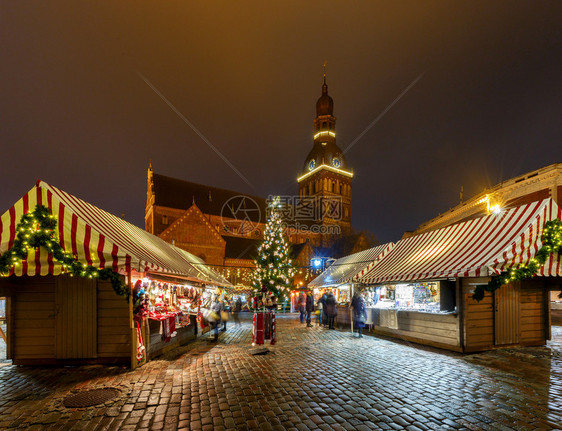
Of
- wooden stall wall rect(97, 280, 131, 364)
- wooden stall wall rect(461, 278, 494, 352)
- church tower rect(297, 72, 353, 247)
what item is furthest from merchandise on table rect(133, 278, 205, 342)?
church tower rect(297, 72, 353, 247)

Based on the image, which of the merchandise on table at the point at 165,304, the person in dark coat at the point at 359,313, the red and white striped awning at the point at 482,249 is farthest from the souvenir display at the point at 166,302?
the red and white striped awning at the point at 482,249

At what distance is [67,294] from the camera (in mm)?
7992

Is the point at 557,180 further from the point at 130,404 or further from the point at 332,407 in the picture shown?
the point at 130,404

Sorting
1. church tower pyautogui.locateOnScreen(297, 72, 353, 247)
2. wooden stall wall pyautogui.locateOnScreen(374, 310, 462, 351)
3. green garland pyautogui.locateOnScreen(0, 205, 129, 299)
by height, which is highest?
church tower pyautogui.locateOnScreen(297, 72, 353, 247)

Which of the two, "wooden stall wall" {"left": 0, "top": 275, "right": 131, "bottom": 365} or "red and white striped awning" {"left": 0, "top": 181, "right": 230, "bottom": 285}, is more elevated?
"red and white striped awning" {"left": 0, "top": 181, "right": 230, "bottom": 285}

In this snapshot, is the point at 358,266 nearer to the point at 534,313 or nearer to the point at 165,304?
the point at 534,313

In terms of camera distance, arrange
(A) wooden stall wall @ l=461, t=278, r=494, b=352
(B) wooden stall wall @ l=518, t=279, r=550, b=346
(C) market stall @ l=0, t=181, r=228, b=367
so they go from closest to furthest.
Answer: (C) market stall @ l=0, t=181, r=228, b=367 < (A) wooden stall wall @ l=461, t=278, r=494, b=352 < (B) wooden stall wall @ l=518, t=279, r=550, b=346

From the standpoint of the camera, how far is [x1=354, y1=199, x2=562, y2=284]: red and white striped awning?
27.8ft

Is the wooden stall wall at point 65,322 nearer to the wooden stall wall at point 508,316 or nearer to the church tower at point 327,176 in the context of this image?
the wooden stall wall at point 508,316

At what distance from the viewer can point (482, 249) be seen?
937 cm

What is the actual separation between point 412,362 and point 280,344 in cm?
454

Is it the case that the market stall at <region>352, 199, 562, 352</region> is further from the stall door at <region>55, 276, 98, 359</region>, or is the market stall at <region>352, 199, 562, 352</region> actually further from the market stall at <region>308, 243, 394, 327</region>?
the stall door at <region>55, 276, 98, 359</region>

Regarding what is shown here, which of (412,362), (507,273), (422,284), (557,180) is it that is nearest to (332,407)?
(412,362)

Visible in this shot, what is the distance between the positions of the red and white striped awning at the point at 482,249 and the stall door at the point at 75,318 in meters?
8.80
